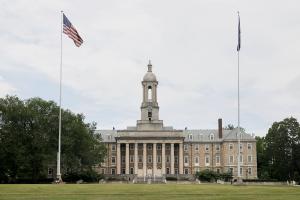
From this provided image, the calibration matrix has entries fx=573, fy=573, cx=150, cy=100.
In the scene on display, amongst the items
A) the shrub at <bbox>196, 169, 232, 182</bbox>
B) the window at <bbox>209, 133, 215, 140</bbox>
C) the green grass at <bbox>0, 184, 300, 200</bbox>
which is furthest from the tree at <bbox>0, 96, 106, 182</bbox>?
the window at <bbox>209, 133, 215, 140</bbox>

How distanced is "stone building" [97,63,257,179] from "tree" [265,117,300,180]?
63.6 feet

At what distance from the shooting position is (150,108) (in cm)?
12438

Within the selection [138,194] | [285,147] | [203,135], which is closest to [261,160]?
[203,135]

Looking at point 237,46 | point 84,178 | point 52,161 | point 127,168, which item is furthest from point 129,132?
point 237,46

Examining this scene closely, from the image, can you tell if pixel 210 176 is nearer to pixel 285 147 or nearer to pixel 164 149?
pixel 285 147

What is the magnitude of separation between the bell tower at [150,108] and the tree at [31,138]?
41.2 m

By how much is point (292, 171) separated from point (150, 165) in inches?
1288

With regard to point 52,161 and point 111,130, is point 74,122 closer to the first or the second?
point 52,161

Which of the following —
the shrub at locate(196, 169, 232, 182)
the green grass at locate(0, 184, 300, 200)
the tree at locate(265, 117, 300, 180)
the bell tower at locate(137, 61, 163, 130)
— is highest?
the bell tower at locate(137, 61, 163, 130)

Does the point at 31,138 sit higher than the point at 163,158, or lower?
higher

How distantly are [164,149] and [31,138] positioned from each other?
152ft

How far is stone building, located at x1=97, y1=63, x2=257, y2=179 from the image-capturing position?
398ft

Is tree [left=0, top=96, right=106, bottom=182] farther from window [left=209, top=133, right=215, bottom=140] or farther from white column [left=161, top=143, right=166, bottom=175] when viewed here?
window [left=209, top=133, right=215, bottom=140]

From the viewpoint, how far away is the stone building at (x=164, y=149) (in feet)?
398
